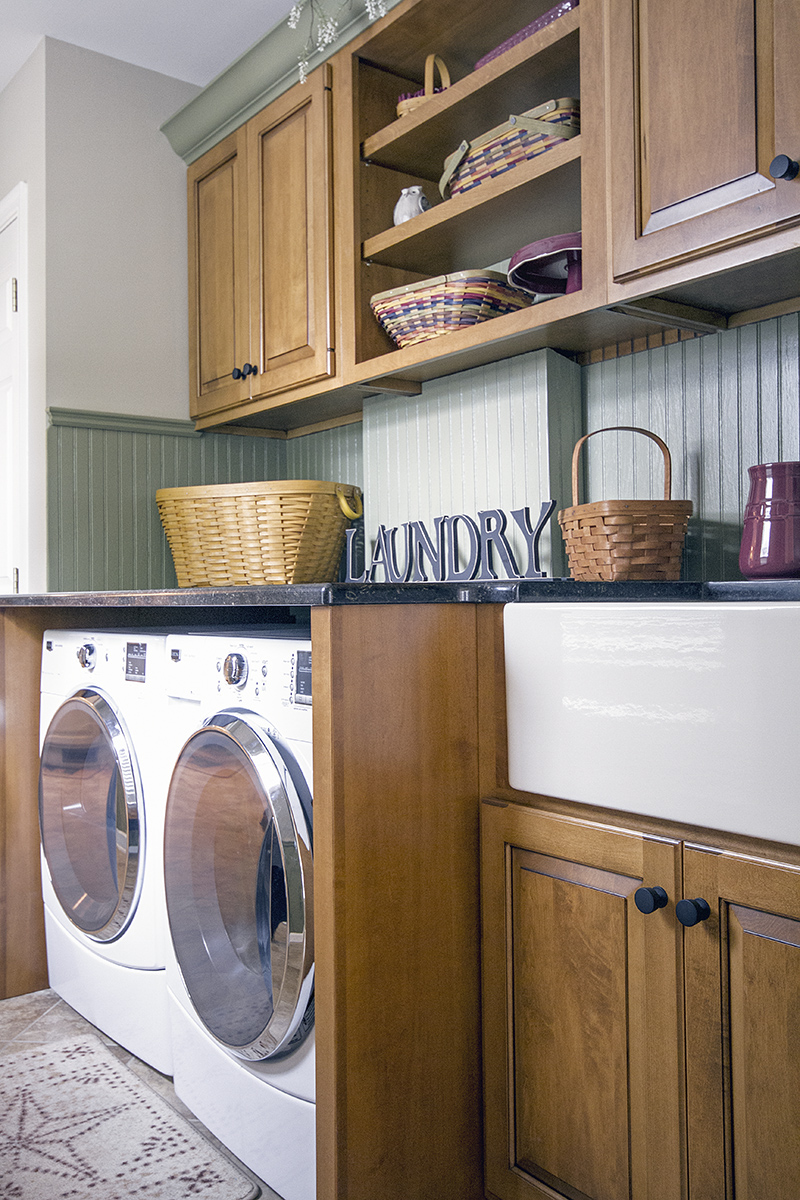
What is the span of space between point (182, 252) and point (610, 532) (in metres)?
1.90

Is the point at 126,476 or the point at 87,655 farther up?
the point at 126,476

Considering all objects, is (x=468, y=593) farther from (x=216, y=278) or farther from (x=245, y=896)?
(x=216, y=278)

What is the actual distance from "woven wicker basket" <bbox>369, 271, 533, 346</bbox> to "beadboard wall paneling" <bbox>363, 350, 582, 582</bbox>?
5.4 inches

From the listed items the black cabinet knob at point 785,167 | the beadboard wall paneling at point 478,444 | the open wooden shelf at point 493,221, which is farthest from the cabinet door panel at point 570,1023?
the open wooden shelf at point 493,221

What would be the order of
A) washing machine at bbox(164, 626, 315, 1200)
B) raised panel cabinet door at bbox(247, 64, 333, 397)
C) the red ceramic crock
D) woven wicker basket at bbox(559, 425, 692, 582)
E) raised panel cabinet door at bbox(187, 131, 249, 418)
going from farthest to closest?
raised panel cabinet door at bbox(187, 131, 249, 418)
raised panel cabinet door at bbox(247, 64, 333, 397)
woven wicker basket at bbox(559, 425, 692, 582)
the red ceramic crock
washing machine at bbox(164, 626, 315, 1200)

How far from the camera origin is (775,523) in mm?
1429

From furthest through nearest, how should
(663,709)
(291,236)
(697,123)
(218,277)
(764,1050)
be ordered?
(218,277) → (291,236) → (697,123) → (663,709) → (764,1050)

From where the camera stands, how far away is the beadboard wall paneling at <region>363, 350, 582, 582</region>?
1.94m

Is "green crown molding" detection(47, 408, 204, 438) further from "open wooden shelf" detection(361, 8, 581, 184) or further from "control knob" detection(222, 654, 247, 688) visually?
"control knob" detection(222, 654, 247, 688)

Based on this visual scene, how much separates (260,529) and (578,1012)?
1.40 metres

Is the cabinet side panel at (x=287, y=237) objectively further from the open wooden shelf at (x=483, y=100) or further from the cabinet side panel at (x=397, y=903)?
the cabinet side panel at (x=397, y=903)

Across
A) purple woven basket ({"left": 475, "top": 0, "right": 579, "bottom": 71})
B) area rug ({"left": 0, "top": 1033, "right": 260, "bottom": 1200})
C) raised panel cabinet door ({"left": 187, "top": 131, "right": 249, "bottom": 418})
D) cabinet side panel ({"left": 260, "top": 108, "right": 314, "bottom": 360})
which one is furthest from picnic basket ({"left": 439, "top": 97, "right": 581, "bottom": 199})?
area rug ({"left": 0, "top": 1033, "right": 260, "bottom": 1200})

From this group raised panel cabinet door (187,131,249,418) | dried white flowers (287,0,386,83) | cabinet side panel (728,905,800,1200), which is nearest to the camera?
cabinet side panel (728,905,800,1200)

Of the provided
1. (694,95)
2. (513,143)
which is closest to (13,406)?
(513,143)
